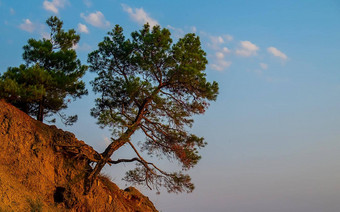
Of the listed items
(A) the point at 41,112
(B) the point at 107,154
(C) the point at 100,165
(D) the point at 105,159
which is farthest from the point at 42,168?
(A) the point at 41,112

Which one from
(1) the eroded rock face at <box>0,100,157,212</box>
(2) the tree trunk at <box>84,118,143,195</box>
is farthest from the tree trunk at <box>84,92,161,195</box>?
(1) the eroded rock face at <box>0,100,157,212</box>

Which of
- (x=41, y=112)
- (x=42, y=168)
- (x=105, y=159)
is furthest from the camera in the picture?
(x=41, y=112)

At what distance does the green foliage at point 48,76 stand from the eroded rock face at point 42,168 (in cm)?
131

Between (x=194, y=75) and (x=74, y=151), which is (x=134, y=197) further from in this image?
(x=194, y=75)

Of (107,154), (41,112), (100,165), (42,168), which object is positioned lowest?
(42,168)

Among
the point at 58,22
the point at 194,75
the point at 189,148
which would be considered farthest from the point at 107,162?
the point at 58,22

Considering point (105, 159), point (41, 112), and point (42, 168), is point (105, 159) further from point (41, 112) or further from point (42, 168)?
point (41, 112)

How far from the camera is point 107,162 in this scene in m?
19.0

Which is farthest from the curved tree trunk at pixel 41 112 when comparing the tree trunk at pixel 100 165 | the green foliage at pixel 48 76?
the tree trunk at pixel 100 165

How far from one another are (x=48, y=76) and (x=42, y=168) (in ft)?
15.8

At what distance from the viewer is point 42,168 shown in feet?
57.1

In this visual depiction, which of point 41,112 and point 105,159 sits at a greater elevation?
point 41,112

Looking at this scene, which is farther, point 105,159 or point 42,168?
point 105,159

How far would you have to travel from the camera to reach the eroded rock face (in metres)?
15.9
